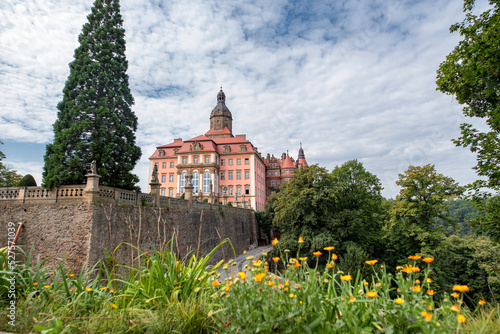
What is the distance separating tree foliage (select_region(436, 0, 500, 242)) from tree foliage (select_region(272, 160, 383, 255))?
13.3m

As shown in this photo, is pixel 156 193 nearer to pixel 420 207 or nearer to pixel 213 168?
pixel 420 207

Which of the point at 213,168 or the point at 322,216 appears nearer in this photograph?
the point at 322,216

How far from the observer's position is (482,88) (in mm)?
8086

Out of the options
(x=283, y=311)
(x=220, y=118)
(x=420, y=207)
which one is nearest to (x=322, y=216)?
(x=420, y=207)

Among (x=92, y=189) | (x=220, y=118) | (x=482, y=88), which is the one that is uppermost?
(x=220, y=118)

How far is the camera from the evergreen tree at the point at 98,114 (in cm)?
1224

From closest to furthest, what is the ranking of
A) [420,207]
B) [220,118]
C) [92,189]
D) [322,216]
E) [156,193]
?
[92,189]
[156,193]
[420,207]
[322,216]
[220,118]

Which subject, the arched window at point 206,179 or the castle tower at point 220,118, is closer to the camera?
the arched window at point 206,179

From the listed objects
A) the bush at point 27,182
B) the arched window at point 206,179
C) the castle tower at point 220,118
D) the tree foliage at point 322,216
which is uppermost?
the castle tower at point 220,118

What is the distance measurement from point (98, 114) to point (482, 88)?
14.8 meters

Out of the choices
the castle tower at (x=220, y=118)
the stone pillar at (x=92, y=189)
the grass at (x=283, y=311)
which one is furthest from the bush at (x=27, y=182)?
the castle tower at (x=220, y=118)

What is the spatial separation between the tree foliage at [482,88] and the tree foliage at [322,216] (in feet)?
43.8

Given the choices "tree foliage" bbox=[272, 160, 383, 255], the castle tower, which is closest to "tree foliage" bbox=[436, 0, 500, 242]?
"tree foliage" bbox=[272, 160, 383, 255]

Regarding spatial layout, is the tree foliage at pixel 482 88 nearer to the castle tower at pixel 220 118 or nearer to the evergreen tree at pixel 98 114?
the evergreen tree at pixel 98 114
